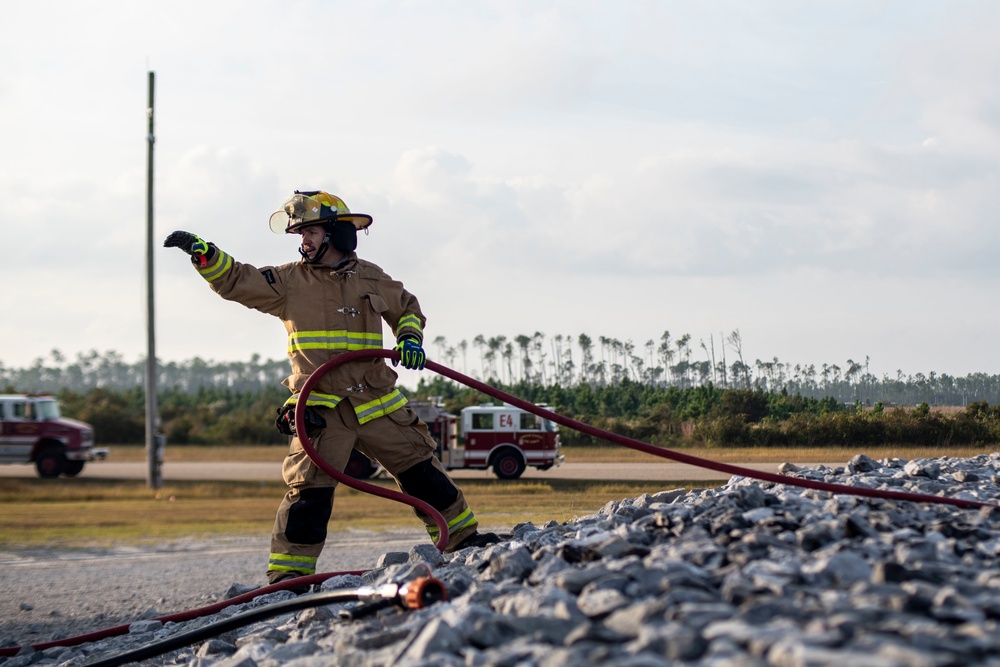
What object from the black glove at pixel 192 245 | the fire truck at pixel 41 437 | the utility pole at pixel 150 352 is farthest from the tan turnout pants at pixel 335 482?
the fire truck at pixel 41 437

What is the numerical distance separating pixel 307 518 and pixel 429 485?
2.30ft

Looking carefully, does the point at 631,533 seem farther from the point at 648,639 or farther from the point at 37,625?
the point at 37,625

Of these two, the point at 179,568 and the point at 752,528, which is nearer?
the point at 752,528

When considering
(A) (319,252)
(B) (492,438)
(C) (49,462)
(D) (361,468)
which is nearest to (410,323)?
(A) (319,252)

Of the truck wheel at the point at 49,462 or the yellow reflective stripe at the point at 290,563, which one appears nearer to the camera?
the yellow reflective stripe at the point at 290,563

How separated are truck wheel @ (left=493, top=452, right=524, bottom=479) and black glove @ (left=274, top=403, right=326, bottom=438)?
417 inches

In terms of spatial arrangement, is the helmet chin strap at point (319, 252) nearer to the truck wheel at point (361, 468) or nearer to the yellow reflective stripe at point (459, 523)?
the yellow reflective stripe at point (459, 523)

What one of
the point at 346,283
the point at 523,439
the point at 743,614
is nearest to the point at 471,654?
the point at 743,614

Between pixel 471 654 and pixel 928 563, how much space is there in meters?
1.50

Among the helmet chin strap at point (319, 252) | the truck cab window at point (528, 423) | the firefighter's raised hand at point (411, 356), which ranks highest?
the helmet chin strap at point (319, 252)

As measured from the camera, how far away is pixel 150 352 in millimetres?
17328

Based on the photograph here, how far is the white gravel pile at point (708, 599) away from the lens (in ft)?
8.26

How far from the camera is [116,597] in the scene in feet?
24.0

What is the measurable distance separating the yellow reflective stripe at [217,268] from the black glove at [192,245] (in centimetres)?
4
